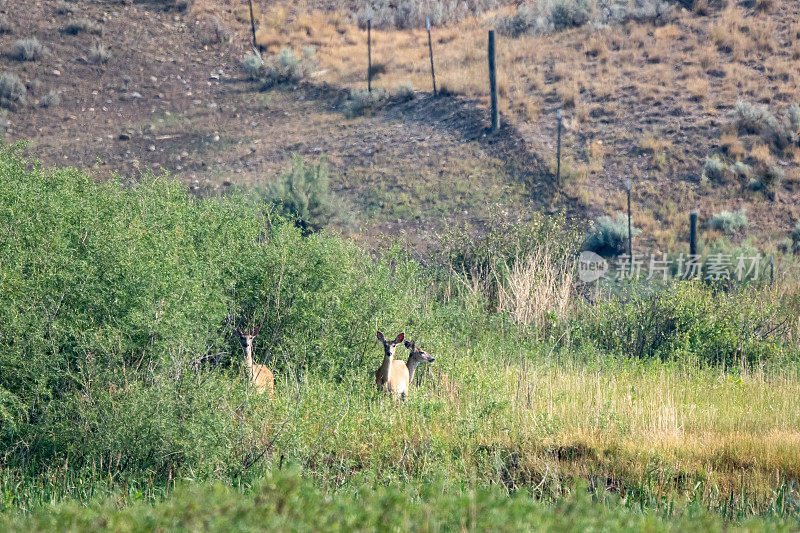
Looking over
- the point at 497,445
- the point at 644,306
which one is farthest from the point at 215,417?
the point at 644,306

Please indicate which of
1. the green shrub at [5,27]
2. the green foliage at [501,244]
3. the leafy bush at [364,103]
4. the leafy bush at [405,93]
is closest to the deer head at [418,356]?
the green foliage at [501,244]

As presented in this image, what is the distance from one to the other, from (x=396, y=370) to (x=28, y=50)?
26.3m

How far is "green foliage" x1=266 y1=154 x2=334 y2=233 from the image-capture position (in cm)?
1891

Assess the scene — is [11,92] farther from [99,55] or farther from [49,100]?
[99,55]

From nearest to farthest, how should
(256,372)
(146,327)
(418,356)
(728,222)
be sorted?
(146,327) → (256,372) → (418,356) → (728,222)

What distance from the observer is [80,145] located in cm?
2538

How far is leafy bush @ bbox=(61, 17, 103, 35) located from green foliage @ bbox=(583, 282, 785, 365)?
25641 millimetres

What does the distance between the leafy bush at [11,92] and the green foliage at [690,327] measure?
22789 millimetres

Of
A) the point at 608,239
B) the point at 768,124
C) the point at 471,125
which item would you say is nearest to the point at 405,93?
the point at 471,125

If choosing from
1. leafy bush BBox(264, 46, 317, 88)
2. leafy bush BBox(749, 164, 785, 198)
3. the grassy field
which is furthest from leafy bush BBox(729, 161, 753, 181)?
leafy bush BBox(264, 46, 317, 88)

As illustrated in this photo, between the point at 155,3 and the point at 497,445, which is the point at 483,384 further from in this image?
the point at 155,3

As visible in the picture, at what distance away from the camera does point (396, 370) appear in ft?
29.2

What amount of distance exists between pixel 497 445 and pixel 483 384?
129 centimetres

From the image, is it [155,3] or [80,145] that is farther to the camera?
[155,3]
